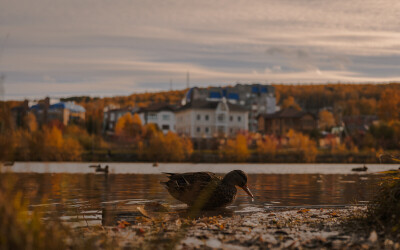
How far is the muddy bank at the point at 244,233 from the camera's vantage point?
24.3ft

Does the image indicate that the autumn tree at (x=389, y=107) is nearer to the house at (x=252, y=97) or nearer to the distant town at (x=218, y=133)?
the distant town at (x=218, y=133)

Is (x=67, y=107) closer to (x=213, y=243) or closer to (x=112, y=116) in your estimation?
(x=112, y=116)

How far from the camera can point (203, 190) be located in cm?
1255

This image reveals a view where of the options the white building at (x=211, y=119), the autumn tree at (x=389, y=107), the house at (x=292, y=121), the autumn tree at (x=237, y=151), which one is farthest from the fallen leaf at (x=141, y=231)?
the autumn tree at (x=389, y=107)

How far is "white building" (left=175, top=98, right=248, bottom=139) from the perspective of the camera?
10785 centimetres

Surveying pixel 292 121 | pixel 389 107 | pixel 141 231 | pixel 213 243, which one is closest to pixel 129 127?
pixel 292 121

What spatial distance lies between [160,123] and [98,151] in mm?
48890

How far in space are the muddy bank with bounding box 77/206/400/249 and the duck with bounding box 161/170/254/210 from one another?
1.40 metres

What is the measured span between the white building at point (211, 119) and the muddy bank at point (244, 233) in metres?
94.7

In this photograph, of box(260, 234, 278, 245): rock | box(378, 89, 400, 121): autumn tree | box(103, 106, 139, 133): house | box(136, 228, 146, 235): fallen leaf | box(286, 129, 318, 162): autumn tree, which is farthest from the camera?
box(103, 106, 139, 133): house

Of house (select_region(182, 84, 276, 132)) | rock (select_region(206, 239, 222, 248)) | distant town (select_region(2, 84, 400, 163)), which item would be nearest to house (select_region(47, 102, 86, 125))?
distant town (select_region(2, 84, 400, 163))

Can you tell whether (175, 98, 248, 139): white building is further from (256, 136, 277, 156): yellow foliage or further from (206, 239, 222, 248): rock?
(206, 239, 222, 248): rock

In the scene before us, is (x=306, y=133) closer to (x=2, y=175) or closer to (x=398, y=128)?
(x=398, y=128)

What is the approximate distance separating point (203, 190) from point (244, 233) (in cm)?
408
